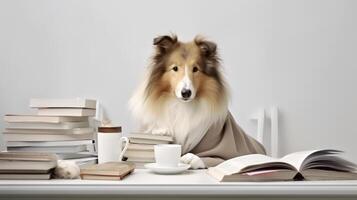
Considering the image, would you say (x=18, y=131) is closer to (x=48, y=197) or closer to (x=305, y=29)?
(x=48, y=197)

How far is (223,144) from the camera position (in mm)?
1437

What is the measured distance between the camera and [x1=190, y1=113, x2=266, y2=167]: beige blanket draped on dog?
1.40 metres

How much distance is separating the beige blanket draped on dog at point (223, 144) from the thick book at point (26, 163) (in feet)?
1.90

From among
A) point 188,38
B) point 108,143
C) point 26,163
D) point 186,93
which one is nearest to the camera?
point 26,163

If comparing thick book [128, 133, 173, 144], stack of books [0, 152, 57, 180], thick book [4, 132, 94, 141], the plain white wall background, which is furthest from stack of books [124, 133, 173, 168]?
the plain white wall background

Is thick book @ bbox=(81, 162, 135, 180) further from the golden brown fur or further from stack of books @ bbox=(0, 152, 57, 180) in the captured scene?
the golden brown fur

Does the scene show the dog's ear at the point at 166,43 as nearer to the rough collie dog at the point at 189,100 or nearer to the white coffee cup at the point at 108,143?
the rough collie dog at the point at 189,100

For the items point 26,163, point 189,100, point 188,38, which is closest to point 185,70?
point 189,100

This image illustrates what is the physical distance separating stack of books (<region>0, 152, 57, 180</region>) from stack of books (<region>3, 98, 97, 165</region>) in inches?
7.6

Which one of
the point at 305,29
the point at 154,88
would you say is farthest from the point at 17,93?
the point at 305,29

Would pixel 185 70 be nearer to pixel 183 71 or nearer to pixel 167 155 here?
pixel 183 71

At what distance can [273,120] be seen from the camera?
8.29 ft

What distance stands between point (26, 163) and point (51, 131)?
0.25 meters

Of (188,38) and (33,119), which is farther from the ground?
(188,38)
